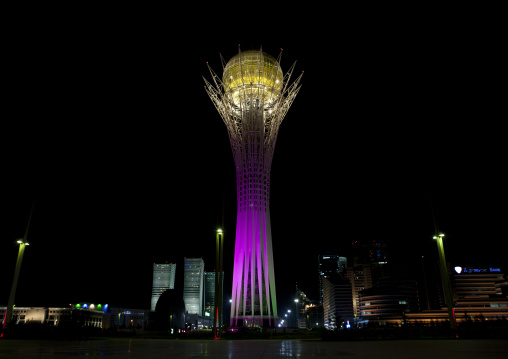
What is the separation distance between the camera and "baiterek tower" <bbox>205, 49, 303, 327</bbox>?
47.7m

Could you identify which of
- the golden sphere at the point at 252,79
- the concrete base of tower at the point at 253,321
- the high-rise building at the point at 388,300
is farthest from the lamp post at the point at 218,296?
the high-rise building at the point at 388,300

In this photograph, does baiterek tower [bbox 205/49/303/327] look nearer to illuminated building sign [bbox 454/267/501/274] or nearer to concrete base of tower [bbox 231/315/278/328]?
Answer: concrete base of tower [bbox 231/315/278/328]

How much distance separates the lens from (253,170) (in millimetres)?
49156

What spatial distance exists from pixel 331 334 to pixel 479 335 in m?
8.59

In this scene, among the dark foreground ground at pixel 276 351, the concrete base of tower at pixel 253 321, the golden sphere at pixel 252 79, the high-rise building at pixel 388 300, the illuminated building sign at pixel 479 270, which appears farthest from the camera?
the high-rise building at pixel 388 300

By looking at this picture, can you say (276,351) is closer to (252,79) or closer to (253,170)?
(253,170)

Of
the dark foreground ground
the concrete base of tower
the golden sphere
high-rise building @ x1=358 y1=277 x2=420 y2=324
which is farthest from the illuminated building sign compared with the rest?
the dark foreground ground

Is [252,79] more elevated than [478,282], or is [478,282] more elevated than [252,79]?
[252,79]

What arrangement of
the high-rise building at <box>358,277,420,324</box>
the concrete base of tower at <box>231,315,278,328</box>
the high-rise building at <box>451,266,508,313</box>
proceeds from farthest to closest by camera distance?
the high-rise building at <box>358,277,420,324</box> → the high-rise building at <box>451,266,508,313</box> → the concrete base of tower at <box>231,315,278,328</box>

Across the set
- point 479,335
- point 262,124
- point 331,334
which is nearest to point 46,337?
point 331,334

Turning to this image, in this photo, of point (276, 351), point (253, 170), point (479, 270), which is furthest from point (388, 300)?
point (276, 351)

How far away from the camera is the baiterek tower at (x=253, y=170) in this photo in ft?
156

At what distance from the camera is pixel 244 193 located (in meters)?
49.1

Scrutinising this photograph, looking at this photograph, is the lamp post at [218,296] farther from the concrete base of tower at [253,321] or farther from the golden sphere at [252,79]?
the golden sphere at [252,79]
